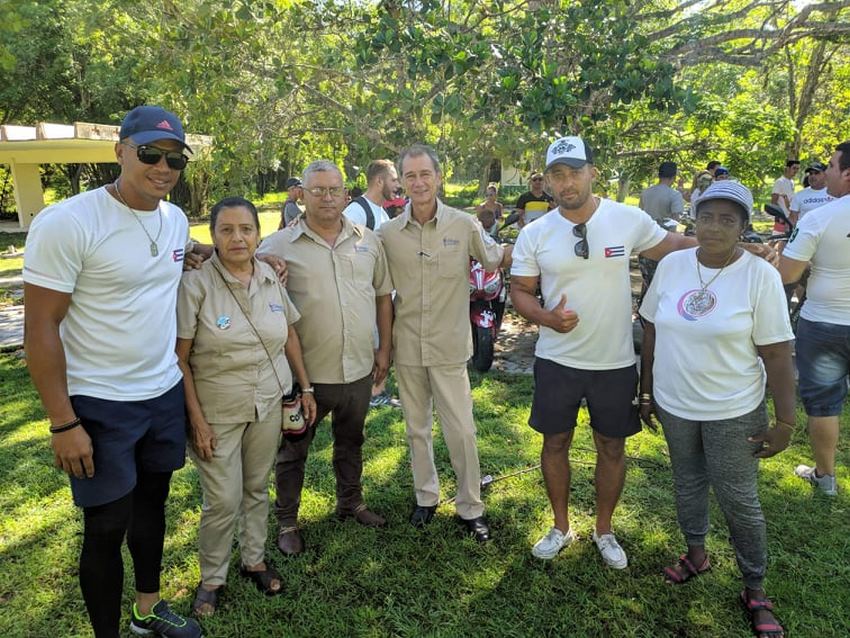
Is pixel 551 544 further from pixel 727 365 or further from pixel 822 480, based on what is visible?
pixel 822 480

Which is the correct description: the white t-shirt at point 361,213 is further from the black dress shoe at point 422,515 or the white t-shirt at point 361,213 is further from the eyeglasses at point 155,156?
the eyeglasses at point 155,156

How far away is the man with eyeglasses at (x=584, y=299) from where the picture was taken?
269cm

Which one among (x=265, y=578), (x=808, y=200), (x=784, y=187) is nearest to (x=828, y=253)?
(x=265, y=578)

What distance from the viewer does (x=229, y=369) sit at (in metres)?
2.54

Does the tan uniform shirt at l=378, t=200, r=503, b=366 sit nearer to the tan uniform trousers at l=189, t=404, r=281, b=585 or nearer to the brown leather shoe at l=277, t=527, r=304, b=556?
the tan uniform trousers at l=189, t=404, r=281, b=585

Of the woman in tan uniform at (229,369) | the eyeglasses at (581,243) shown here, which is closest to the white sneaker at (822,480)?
the eyeglasses at (581,243)

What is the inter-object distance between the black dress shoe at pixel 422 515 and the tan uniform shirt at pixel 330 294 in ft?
3.12

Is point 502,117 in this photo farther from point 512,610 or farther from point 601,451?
point 512,610

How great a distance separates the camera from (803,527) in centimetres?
325

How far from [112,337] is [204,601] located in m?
1.39

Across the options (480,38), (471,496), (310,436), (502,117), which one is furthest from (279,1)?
(471,496)

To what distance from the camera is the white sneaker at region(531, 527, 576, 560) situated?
304cm

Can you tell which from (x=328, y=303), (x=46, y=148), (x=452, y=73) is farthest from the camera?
(x=46, y=148)

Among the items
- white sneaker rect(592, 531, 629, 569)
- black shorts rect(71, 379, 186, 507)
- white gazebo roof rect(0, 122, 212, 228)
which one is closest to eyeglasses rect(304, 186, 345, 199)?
black shorts rect(71, 379, 186, 507)
